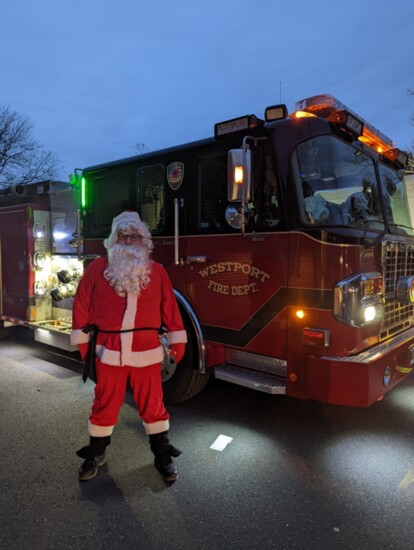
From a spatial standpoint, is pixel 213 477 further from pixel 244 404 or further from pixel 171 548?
pixel 244 404

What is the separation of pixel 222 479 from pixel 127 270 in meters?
1.58

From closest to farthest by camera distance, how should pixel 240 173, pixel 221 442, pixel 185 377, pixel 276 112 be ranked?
pixel 240 173, pixel 276 112, pixel 221 442, pixel 185 377

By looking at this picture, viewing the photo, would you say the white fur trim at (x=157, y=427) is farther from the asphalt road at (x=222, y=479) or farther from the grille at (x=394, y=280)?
the grille at (x=394, y=280)

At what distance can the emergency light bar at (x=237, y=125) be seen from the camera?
10.5ft

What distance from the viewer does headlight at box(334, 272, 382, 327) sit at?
287 cm

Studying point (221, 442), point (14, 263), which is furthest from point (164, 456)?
point (14, 263)

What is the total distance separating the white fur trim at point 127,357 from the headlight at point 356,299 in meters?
1.32

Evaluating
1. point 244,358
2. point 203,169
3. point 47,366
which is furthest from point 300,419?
point 47,366

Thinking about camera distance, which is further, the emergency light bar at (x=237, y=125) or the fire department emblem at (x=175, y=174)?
the fire department emblem at (x=175, y=174)

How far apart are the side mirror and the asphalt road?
2.01 metres

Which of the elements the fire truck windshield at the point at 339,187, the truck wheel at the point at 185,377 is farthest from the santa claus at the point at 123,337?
the fire truck windshield at the point at 339,187

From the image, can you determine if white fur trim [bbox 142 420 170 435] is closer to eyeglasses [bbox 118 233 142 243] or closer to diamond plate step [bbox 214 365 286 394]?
diamond plate step [bbox 214 365 286 394]

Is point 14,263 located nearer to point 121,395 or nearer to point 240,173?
point 121,395

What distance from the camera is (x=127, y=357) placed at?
108 inches
